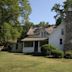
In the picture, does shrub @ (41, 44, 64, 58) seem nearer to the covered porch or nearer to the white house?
the white house

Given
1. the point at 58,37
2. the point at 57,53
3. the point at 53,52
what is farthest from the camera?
the point at 58,37

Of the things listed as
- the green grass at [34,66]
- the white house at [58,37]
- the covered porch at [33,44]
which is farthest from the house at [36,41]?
the green grass at [34,66]

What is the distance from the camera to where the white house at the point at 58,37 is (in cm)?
Answer: 5578

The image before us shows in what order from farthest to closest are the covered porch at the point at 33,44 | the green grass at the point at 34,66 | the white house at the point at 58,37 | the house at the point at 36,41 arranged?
the house at the point at 36,41
the covered porch at the point at 33,44
the white house at the point at 58,37
the green grass at the point at 34,66

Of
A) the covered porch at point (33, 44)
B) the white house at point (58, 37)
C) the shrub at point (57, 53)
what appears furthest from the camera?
the covered porch at point (33, 44)

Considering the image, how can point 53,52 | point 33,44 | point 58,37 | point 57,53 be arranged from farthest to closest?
point 33,44
point 58,37
point 53,52
point 57,53

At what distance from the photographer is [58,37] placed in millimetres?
56062

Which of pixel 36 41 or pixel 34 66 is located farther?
pixel 36 41

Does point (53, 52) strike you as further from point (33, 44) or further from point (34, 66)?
point (34, 66)

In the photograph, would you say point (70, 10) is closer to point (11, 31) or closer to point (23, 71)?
point (11, 31)

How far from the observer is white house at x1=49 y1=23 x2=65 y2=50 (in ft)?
183

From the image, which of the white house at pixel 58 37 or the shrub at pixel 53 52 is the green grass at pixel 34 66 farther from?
the white house at pixel 58 37

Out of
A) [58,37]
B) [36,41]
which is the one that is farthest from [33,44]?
[58,37]

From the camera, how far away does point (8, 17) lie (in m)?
42.2
